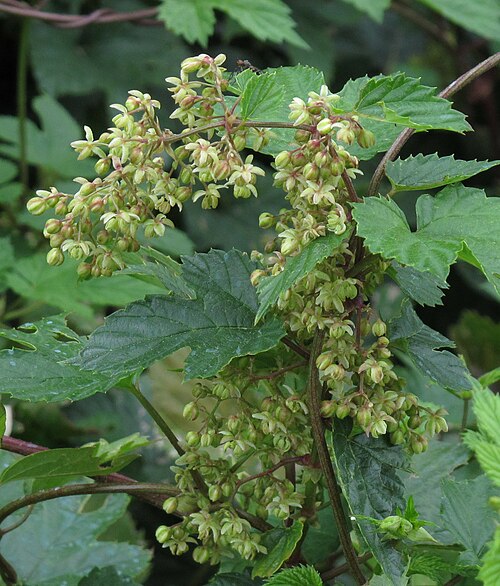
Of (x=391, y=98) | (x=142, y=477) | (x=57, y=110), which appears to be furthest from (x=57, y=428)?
(x=391, y=98)

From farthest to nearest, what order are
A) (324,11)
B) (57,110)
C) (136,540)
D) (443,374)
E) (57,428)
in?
(324,11) → (57,110) → (57,428) → (136,540) → (443,374)

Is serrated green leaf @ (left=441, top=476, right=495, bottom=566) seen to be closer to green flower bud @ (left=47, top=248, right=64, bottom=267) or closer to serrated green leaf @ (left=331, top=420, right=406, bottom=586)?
serrated green leaf @ (left=331, top=420, right=406, bottom=586)

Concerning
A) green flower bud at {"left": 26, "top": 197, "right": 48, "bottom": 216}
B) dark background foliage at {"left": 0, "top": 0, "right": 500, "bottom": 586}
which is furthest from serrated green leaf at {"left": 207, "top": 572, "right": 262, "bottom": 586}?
dark background foliage at {"left": 0, "top": 0, "right": 500, "bottom": 586}

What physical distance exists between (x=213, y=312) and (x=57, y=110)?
139 cm

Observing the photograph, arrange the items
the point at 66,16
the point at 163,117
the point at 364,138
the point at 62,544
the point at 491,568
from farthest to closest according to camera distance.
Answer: the point at 163,117 → the point at 66,16 → the point at 62,544 → the point at 364,138 → the point at 491,568

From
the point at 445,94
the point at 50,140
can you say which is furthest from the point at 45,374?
the point at 50,140

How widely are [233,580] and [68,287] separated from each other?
721 mm

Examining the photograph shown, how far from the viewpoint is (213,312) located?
748 mm

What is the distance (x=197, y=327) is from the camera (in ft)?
2.41

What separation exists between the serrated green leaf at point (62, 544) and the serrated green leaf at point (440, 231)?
1.81 feet

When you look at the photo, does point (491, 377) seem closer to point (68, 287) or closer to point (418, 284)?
point (418, 284)

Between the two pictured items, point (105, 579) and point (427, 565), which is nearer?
point (427, 565)

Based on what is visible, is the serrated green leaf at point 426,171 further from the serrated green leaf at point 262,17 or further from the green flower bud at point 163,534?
the serrated green leaf at point 262,17

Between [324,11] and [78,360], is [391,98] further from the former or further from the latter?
[324,11]
